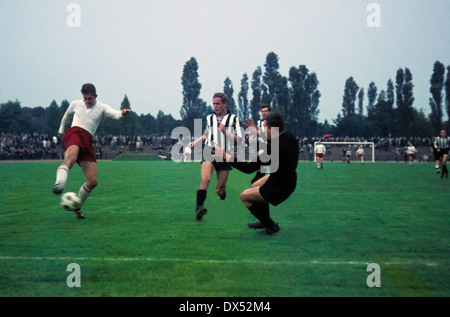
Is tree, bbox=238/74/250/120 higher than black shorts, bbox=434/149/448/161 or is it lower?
higher

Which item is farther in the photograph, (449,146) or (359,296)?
(449,146)

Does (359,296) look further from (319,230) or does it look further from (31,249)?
(31,249)

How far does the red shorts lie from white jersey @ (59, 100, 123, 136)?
13cm

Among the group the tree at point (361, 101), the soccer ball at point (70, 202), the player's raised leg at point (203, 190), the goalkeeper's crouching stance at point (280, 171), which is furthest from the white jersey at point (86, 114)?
the tree at point (361, 101)

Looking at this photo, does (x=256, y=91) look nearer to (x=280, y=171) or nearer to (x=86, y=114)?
(x=86, y=114)

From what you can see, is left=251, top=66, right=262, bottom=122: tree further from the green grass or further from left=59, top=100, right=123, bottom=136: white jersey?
left=59, top=100, right=123, bottom=136: white jersey

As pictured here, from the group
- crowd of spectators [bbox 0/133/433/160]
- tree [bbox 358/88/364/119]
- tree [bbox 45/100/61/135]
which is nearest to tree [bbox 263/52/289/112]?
crowd of spectators [bbox 0/133/433/160]

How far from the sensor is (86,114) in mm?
7965

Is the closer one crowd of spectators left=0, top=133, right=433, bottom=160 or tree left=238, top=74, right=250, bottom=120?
crowd of spectators left=0, top=133, right=433, bottom=160

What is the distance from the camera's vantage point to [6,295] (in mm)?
3740

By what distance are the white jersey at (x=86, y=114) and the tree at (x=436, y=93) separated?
83830 millimetres

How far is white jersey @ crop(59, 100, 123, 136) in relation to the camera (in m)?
7.93
